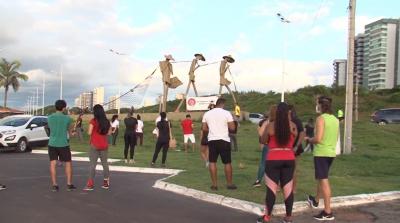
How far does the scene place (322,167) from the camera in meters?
8.43

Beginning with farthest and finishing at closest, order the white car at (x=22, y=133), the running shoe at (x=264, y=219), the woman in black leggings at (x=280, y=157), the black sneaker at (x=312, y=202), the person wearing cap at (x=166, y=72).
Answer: the person wearing cap at (x=166, y=72) → the white car at (x=22, y=133) → the black sneaker at (x=312, y=202) → the running shoe at (x=264, y=219) → the woman in black leggings at (x=280, y=157)

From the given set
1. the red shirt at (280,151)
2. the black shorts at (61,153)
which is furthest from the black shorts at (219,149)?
the black shorts at (61,153)

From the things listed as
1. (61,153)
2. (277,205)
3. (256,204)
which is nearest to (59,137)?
(61,153)

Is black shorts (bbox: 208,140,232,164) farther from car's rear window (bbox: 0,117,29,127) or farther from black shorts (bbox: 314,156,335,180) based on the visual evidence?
car's rear window (bbox: 0,117,29,127)

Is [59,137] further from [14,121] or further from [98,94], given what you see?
[98,94]

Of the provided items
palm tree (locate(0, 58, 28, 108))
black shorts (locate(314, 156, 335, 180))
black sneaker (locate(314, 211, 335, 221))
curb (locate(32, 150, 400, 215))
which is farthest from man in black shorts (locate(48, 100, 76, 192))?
palm tree (locate(0, 58, 28, 108))

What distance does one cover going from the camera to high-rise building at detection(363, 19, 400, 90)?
228 ft

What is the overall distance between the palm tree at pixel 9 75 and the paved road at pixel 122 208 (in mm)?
59741

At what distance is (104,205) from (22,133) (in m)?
15.0

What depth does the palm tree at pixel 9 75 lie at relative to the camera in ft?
224

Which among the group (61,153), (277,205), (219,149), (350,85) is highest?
(350,85)

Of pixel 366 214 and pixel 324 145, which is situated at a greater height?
pixel 324 145

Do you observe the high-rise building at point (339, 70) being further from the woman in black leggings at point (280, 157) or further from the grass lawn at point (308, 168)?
the woman in black leggings at point (280, 157)

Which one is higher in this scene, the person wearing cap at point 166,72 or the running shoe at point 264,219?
the person wearing cap at point 166,72
